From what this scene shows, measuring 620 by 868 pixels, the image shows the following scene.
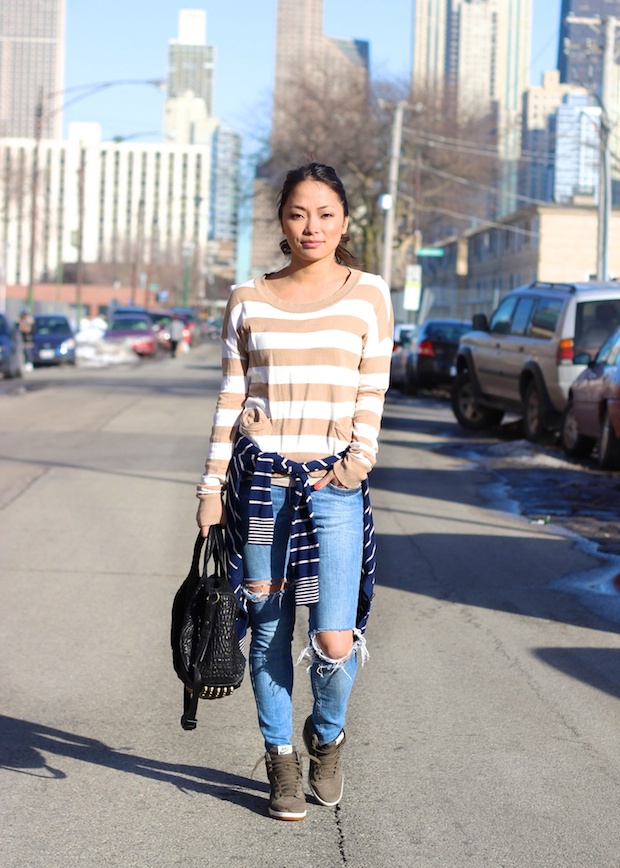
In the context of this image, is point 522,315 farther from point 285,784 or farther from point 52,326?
point 52,326

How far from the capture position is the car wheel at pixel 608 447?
44.0 feet

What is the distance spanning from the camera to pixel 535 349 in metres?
16.4

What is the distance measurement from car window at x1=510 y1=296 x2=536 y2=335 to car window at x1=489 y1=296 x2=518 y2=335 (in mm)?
190

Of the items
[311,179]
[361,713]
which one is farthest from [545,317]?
[311,179]

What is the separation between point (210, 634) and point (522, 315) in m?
13.6

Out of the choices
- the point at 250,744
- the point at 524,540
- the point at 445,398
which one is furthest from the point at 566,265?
the point at 250,744

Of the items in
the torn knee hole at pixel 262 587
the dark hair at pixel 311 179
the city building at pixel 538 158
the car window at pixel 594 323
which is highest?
the city building at pixel 538 158

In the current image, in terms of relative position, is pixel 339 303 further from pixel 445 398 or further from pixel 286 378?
pixel 445 398

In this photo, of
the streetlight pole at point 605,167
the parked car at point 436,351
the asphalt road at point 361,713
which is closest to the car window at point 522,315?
the asphalt road at point 361,713

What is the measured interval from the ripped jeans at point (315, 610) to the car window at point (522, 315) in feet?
43.1

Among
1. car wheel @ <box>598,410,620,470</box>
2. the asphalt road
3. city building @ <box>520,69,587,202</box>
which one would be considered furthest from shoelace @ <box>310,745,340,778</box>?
city building @ <box>520,69,587,202</box>

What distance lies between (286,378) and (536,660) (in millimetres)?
2948

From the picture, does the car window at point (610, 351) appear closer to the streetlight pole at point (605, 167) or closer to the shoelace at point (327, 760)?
the shoelace at point (327, 760)

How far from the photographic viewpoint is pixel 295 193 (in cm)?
414
